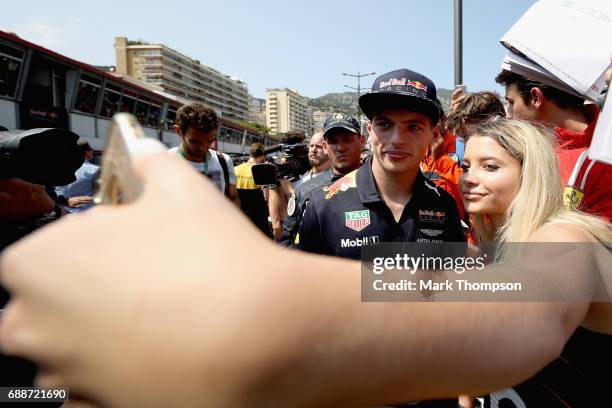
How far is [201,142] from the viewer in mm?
4191

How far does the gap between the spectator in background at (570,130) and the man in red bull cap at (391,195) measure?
50 centimetres

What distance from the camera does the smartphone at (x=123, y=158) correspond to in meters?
0.48

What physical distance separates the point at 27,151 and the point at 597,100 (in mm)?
2407

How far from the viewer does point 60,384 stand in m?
0.39

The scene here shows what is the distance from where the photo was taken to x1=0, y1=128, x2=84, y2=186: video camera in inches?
50.7

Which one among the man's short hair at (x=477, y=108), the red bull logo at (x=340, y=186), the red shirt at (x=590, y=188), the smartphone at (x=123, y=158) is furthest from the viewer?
the man's short hair at (x=477, y=108)

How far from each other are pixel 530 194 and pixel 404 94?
88cm

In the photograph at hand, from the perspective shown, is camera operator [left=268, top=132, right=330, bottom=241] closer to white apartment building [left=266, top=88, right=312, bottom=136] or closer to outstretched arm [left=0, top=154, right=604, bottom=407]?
outstretched arm [left=0, top=154, right=604, bottom=407]

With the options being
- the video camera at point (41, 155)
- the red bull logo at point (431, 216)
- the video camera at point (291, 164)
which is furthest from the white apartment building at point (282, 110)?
the video camera at point (41, 155)

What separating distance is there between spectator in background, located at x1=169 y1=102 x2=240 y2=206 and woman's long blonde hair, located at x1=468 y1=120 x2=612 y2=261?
2.91m

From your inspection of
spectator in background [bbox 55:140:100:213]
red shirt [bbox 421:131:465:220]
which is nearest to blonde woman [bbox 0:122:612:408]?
red shirt [bbox 421:131:465:220]

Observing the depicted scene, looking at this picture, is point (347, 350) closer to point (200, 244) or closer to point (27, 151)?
point (200, 244)

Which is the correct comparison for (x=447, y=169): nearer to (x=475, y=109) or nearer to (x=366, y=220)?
(x=475, y=109)

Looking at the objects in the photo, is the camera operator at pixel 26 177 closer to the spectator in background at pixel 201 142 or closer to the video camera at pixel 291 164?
the spectator in background at pixel 201 142
